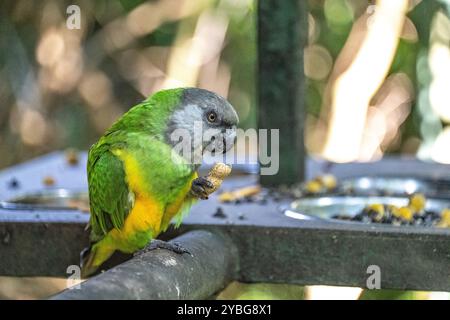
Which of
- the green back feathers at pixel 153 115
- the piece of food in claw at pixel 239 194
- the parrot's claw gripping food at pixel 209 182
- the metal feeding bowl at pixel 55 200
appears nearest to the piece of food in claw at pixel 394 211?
the piece of food in claw at pixel 239 194

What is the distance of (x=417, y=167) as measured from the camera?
188 inches

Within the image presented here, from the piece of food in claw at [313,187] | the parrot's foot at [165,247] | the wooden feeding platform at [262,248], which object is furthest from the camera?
the piece of food in claw at [313,187]

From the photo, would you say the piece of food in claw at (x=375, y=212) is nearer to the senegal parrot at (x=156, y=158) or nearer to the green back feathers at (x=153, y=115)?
the senegal parrot at (x=156, y=158)

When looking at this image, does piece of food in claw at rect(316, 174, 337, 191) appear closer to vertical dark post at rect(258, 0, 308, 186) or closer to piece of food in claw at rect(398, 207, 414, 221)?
vertical dark post at rect(258, 0, 308, 186)

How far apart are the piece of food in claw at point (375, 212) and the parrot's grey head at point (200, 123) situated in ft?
2.60

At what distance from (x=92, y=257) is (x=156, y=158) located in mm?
612

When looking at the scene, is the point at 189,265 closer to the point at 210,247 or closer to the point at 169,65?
the point at 210,247

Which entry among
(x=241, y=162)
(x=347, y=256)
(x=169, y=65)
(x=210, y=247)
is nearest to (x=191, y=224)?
(x=210, y=247)

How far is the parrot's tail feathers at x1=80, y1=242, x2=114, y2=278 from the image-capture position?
3.43 metres

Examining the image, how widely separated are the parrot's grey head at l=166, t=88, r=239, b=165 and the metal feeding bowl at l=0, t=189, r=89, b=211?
92 cm

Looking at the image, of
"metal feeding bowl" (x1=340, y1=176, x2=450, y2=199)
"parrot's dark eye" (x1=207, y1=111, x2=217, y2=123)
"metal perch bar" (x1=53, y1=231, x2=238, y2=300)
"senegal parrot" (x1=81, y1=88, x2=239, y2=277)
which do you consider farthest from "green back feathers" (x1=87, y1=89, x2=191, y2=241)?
"metal feeding bowl" (x1=340, y1=176, x2=450, y2=199)

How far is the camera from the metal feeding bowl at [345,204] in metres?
3.88

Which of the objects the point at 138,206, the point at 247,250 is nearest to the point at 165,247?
the point at 138,206

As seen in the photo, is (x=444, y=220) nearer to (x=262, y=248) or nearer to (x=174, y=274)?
(x=262, y=248)
